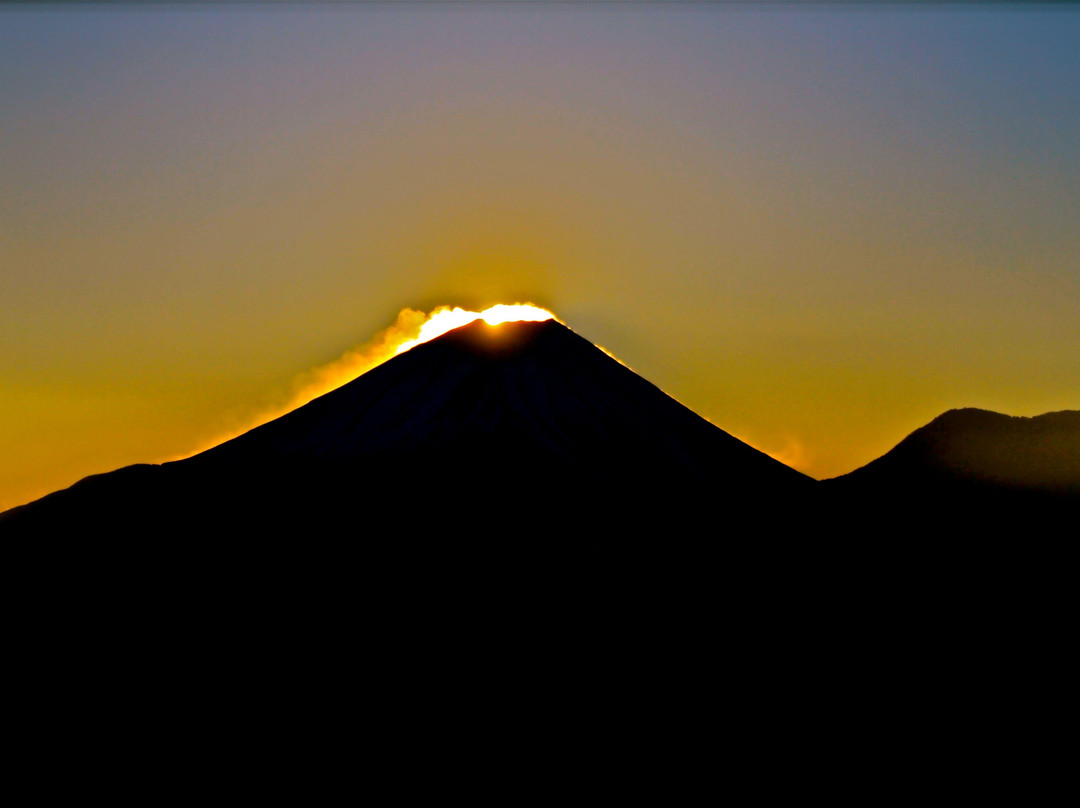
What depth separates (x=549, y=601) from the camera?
71.0 metres

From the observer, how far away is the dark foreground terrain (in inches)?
2354

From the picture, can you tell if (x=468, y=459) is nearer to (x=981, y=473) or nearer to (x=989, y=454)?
(x=981, y=473)

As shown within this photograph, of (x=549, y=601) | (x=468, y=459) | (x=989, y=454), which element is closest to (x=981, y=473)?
(x=989, y=454)

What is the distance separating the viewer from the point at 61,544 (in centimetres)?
8131

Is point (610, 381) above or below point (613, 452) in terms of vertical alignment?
above

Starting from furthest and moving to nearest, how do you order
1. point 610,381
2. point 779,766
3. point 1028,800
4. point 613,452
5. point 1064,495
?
point 610,381 → point 613,452 → point 1064,495 → point 779,766 → point 1028,800

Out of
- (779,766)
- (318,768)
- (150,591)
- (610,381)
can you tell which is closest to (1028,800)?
(779,766)

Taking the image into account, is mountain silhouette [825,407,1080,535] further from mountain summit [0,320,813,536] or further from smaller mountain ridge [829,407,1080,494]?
mountain summit [0,320,813,536]

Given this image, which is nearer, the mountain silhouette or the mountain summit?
the mountain silhouette

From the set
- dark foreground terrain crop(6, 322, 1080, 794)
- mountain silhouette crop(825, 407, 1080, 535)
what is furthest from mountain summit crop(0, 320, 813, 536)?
mountain silhouette crop(825, 407, 1080, 535)

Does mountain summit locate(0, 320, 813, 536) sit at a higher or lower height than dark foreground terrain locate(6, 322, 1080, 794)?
higher

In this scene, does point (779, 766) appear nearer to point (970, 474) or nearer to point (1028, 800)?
point (1028, 800)

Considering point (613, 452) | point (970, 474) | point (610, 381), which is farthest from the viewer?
point (610, 381)

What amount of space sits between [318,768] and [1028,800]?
97.0ft
